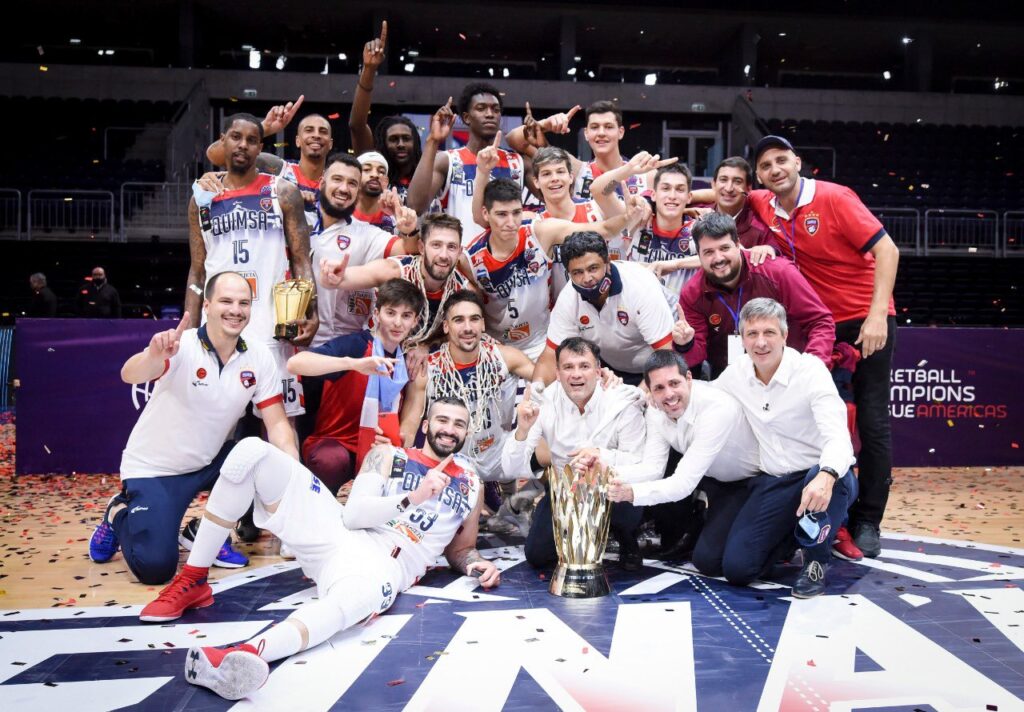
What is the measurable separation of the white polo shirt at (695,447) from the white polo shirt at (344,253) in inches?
72.4

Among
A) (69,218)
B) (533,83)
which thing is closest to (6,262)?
(69,218)

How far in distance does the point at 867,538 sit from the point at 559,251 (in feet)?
7.12

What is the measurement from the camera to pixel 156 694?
2.65 meters

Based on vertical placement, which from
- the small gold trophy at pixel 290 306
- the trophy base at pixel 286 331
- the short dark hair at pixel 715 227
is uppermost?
the short dark hair at pixel 715 227

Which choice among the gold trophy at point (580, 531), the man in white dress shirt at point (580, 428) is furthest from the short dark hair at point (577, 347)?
the gold trophy at point (580, 531)

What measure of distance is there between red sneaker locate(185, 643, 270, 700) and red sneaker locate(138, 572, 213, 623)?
80cm

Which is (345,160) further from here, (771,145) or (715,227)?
(771,145)

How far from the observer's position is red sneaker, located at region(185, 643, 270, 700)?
102 inches

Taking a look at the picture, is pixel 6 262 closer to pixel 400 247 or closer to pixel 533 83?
pixel 533 83

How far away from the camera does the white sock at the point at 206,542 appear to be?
346 cm

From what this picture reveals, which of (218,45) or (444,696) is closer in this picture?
(444,696)

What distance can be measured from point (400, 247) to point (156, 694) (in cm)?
276

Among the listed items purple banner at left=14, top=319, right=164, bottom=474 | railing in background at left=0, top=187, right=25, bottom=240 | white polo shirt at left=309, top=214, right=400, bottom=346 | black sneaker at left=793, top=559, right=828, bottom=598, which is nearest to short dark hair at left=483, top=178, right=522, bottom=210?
white polo shirt at left=309, top=214, right=400, bottom=346

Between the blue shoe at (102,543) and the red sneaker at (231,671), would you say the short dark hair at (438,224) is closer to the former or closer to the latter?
the blue shoe at (102,543)
